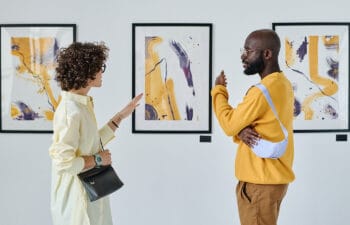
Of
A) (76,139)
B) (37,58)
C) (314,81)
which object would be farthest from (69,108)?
(314,81)

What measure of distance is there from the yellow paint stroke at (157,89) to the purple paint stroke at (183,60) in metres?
0.11

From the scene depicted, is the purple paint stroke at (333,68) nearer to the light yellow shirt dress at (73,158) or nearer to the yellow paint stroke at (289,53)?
the yellow paint stroke at (289,53)

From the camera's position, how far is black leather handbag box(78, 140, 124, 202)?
185 cm

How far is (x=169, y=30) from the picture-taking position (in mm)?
3029

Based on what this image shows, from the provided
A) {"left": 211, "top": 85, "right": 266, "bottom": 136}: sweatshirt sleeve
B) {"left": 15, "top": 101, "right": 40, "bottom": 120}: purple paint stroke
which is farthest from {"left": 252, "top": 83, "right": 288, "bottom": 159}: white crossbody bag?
{"left": 15, "top": 101, "right": 40, "bottom": 120}: purple paint stroke

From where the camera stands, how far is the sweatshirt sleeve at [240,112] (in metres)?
1.88

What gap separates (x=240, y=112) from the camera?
1.91 m

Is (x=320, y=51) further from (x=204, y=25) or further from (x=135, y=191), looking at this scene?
(x=135, y=191)

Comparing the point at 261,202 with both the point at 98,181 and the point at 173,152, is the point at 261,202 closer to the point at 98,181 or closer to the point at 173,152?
the point at 98,181

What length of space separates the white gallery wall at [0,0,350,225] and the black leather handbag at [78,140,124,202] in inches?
44.9

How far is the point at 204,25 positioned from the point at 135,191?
1.35 m

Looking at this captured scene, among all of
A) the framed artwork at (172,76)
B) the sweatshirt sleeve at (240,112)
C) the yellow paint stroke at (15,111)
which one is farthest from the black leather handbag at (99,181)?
the yellow paint stroke at (15,111)

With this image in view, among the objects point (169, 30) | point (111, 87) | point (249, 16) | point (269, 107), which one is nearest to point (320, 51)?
point (249, 16)

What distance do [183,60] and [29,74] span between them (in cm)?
116
